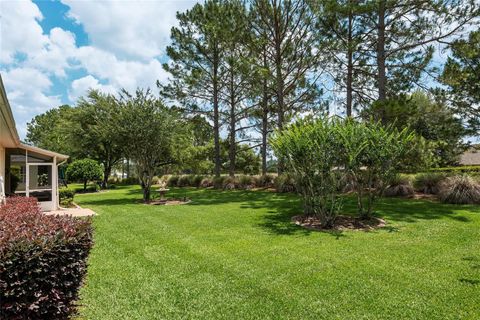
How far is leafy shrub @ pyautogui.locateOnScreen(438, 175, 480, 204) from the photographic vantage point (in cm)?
1101

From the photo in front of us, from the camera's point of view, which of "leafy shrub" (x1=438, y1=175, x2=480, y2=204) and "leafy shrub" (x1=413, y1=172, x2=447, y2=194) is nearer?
"leafy shrub" (x1=438, y1=175, x2=480, y2=204)

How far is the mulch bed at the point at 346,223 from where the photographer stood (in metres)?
8.00

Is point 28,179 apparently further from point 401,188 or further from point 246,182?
point 401,188

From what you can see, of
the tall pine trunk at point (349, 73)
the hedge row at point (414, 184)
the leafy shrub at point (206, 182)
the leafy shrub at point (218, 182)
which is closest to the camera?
the hedge row at point (414, 184)

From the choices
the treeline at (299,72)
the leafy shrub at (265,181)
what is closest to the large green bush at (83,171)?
the treeline at (299,72)

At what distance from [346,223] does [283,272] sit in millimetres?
4263

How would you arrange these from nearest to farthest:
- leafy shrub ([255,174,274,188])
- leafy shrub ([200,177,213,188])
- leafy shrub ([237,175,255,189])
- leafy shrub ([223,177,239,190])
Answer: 1. leafy shrub ([255,174,274,188])
2. leafy shrub ([237,175,255,189])
3. leafy shrub ([223,177,239,190])
4. leafy shrub ([200,177,213,188])

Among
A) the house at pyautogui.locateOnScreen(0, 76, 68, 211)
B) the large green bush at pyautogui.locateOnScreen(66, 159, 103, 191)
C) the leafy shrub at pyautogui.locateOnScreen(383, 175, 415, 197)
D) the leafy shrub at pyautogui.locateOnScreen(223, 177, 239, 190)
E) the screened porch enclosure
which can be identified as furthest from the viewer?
the large green bush at pyautogui.locateOnScreen(66, 159, 103, 191)

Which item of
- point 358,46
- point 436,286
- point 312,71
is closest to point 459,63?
point 358,46

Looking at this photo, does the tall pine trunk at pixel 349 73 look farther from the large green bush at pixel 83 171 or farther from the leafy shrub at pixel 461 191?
the large green bush at pixel 83 171

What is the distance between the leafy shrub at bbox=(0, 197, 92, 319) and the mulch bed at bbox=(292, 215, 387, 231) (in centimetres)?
587

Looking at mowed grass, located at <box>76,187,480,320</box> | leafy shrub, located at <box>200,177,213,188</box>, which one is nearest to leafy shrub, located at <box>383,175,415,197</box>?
mowed grass, located at <box>76,187,480,320</box>

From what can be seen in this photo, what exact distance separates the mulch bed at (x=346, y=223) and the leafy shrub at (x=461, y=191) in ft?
14.0

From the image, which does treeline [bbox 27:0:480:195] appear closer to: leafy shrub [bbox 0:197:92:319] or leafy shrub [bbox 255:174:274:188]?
leafy shrub [bbox 255:174:274:188]
